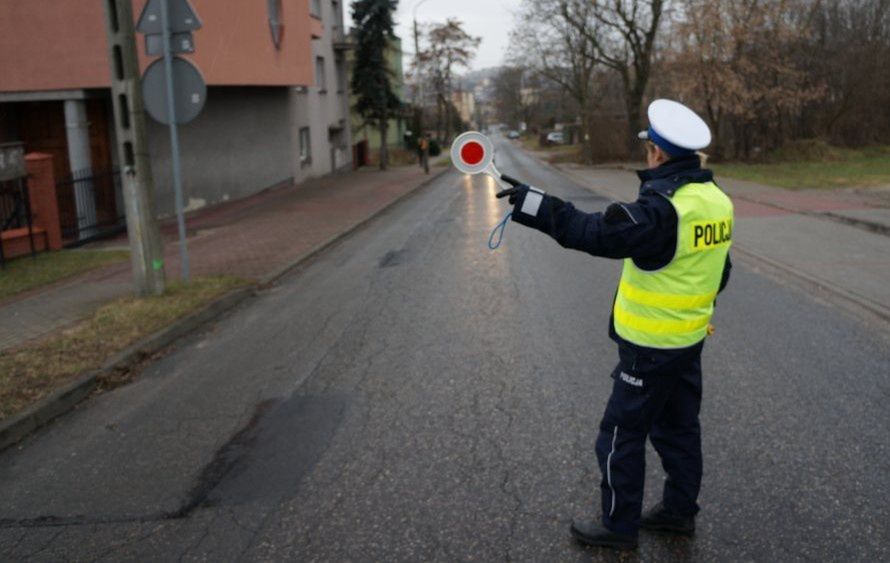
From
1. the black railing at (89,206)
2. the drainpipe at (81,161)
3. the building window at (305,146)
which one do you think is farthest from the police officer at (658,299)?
the building window at (305,146)

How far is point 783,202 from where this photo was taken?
1794cm

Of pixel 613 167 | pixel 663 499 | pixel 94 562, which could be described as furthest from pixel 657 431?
pixel 613 167

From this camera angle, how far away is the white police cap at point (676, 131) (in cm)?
313

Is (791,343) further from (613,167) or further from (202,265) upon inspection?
(613,167)

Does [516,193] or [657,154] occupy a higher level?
[657,154]

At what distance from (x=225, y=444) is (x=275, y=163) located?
21636mm

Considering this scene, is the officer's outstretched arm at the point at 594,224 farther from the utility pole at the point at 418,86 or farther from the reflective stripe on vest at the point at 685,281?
the utility pole at the point at 418,86

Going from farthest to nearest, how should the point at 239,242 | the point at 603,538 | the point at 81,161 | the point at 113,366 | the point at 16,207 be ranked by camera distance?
the point at 81,161 → the point at 239,242 → the point at 16,207 → the point at 113,366 → the point at 603,538

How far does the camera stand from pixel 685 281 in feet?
10.4

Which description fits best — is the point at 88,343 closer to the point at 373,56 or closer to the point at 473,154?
the point at 473,154

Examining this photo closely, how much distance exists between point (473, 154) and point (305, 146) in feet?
90.4

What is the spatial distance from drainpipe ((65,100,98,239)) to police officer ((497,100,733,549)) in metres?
13.8

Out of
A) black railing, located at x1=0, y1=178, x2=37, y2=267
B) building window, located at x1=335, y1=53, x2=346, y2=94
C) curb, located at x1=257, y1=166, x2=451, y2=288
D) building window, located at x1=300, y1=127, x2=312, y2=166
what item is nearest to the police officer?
curb, located at x1=257, y1=166, x2=451, y2=288

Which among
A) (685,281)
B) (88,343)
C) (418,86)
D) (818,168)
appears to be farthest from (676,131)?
(418,86)
